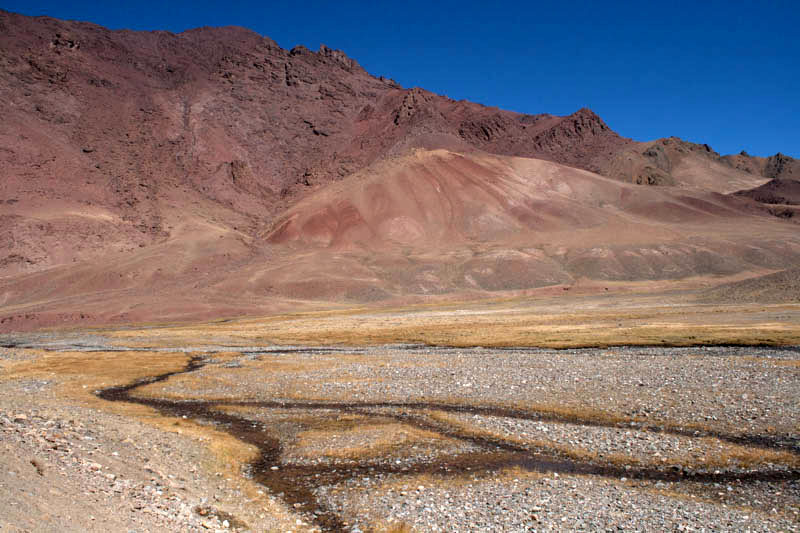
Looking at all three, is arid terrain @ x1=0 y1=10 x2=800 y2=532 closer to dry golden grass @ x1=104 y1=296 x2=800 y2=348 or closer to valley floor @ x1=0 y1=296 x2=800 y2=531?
valley floor @ x1=0 y1=296 x2=800 y2=531

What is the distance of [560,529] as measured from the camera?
1400 centimetres

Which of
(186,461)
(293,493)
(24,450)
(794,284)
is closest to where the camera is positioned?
(24,450)

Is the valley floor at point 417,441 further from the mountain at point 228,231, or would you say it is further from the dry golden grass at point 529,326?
the mountain at point 228,231

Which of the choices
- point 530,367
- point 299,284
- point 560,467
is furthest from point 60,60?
point 560,467

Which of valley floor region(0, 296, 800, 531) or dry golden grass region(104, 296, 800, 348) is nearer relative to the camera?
valley floor region(0, 296, 800, 531)

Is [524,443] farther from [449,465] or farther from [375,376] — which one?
[375,376]

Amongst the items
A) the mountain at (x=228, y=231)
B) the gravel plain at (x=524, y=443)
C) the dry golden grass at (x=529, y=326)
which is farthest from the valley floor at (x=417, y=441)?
the mountain at (x=228, y=231)

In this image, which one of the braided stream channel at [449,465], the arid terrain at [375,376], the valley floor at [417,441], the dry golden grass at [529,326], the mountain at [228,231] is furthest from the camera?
the mountain at [228,231]

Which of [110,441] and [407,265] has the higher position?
[407,265]

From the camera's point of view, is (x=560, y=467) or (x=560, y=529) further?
(x=560, y=467)

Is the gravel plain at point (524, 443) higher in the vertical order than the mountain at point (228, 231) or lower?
lower

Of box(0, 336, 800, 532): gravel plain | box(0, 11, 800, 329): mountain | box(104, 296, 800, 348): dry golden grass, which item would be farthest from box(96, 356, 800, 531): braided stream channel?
box(0, 11, 800, 329): mountain

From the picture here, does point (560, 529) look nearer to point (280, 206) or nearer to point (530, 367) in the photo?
point (530, 367)

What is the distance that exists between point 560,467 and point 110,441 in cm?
1549
